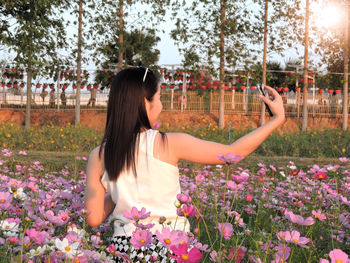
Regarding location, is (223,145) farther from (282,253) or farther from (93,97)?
(93,97)

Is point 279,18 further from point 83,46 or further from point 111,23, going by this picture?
point 83,46

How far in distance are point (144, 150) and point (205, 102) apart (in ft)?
56.3

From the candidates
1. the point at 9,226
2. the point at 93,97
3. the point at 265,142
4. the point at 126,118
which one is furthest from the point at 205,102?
the point at 9,226

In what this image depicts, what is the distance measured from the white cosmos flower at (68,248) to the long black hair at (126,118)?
565mm

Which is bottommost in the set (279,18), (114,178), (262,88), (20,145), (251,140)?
(20,145)

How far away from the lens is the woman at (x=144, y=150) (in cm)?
186

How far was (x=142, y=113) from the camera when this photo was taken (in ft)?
6.38

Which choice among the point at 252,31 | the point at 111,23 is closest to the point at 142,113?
the point at 111,23

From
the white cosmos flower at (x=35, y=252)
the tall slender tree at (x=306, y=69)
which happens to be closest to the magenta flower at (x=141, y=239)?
the white cosmos flower at (x=35, y=252)

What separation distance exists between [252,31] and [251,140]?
1533cm

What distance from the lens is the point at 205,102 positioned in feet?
62.2

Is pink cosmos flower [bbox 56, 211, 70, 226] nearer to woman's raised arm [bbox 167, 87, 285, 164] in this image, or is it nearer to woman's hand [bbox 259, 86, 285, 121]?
woman's raised arm [bbox 167, 87, 285, 164]

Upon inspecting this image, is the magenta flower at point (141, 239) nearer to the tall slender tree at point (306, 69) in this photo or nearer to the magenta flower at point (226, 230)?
the magenta flower at point (226, 230)

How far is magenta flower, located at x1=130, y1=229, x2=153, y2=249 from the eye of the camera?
127 cm
